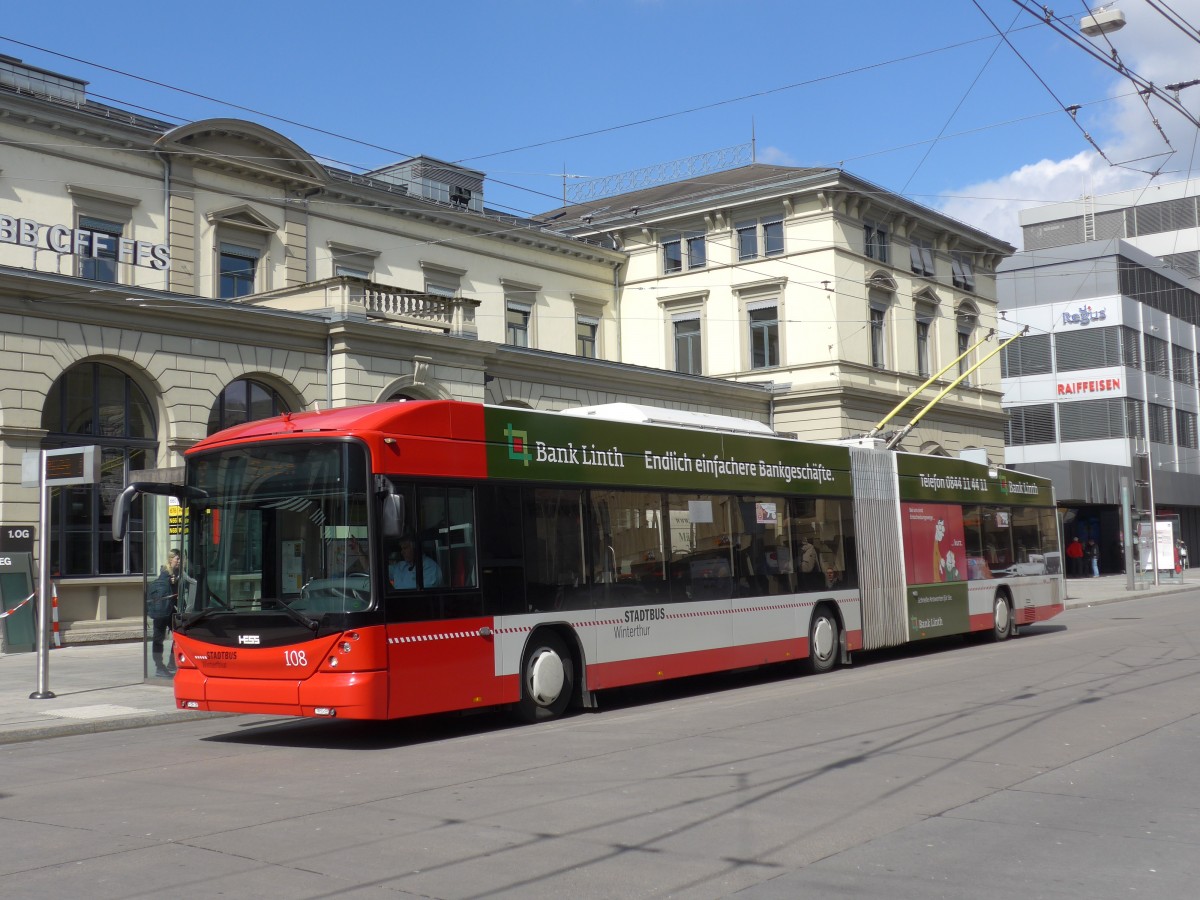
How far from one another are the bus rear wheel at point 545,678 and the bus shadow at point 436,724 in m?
0.25

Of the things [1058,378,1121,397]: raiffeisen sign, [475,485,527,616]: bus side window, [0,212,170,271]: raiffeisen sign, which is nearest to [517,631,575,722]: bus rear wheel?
[475,485,527,616]: bus side window

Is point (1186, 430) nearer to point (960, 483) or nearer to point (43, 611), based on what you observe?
point (960, 483)

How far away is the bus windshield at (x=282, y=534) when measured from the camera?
37.2 ft

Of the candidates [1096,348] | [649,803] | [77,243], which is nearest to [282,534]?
[649,803]

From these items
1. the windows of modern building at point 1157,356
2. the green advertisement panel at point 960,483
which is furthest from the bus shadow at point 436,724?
the windows of modern building at point 1157,356

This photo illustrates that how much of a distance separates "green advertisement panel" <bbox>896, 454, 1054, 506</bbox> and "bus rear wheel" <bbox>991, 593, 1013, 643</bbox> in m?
1.79

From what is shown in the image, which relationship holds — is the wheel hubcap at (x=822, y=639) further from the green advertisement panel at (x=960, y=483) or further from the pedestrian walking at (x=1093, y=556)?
the pedestrian walking at (x=1093, y=556)

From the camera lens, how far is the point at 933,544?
21.2 m

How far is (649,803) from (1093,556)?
174 feet

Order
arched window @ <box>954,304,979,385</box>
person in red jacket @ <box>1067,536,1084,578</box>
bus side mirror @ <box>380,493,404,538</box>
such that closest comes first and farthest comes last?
1. bus side mirror @ <box>380,493,404,538</box>
2. arched window @ <box>954,304,979,385</box>
3. person in red jacket @ <box>1067,536,1084,578</box>

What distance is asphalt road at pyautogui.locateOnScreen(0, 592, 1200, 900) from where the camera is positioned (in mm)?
6379

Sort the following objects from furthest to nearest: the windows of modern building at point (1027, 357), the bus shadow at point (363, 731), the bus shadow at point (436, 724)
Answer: the windows of modern building at point (1027, 357) < the bus shadow at point (436, 724) < the bus shadow at point (363, 731)

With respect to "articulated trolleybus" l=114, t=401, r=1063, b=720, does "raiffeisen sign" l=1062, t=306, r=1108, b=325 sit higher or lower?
higher

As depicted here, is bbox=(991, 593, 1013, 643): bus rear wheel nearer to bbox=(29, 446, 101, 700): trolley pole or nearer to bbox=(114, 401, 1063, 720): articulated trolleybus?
bbox=(114, 401, 1063, 720): articulated trolleybus
